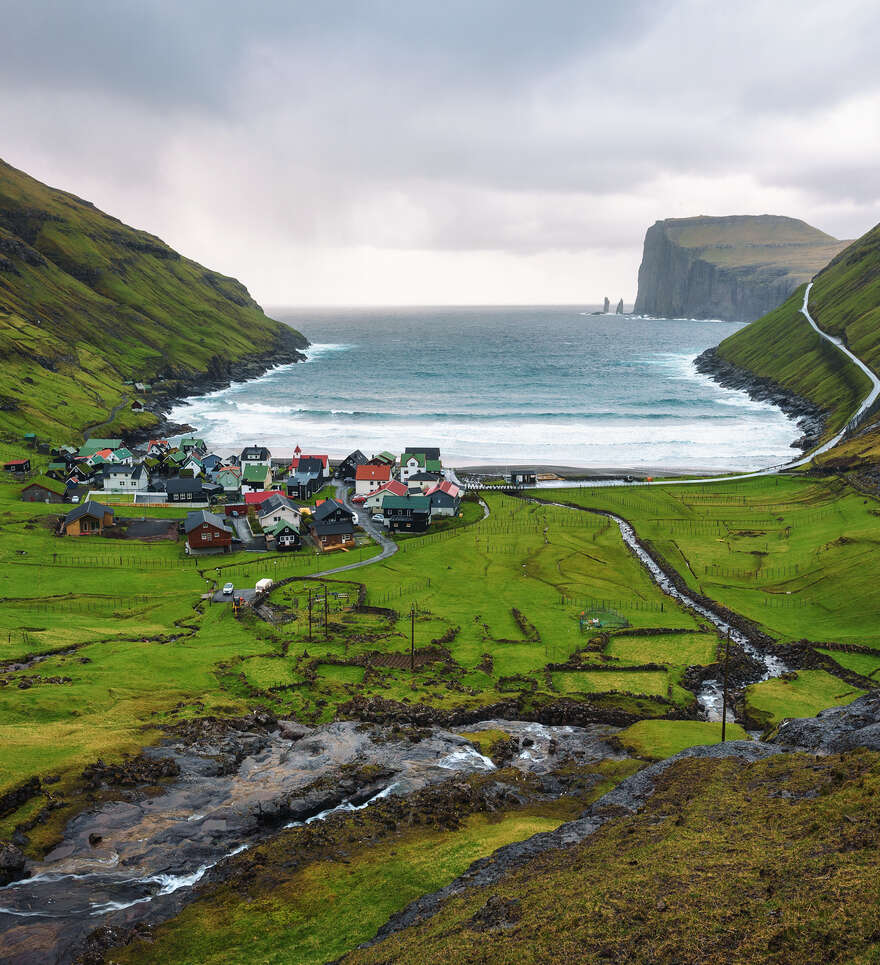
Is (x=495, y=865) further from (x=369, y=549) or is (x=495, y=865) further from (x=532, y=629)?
(x=369, y=549)

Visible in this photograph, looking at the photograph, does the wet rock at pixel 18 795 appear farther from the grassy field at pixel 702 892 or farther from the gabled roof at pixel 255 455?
the gabled roof at pixel 255 455

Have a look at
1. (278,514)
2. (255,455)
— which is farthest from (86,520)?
(255,455)

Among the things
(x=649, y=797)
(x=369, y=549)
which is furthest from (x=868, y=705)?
(x=369, y=549)

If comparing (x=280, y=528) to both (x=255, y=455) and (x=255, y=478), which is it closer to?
(x=255, y=478)

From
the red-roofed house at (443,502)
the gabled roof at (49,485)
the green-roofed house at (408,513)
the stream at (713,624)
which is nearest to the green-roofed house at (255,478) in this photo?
the green-roofed house at (408,513)

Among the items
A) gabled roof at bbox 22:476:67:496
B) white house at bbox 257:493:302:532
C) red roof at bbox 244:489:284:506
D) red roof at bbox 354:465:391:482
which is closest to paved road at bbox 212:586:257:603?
white house at bbox 257:493:302:532

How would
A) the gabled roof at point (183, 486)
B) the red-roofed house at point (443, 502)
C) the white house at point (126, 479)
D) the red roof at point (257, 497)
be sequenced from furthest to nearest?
the white house at point (126, 479) → the gabled roof at point (183, 486) → the red roof at point (257, 497) → the red-roofed house at point (443, 502)

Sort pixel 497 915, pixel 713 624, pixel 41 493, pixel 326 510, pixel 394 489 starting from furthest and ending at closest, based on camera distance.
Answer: pixel 394 489 → pixel 41 493 → pixel 326 510 → pixel 713 624 → pixel 497 915
